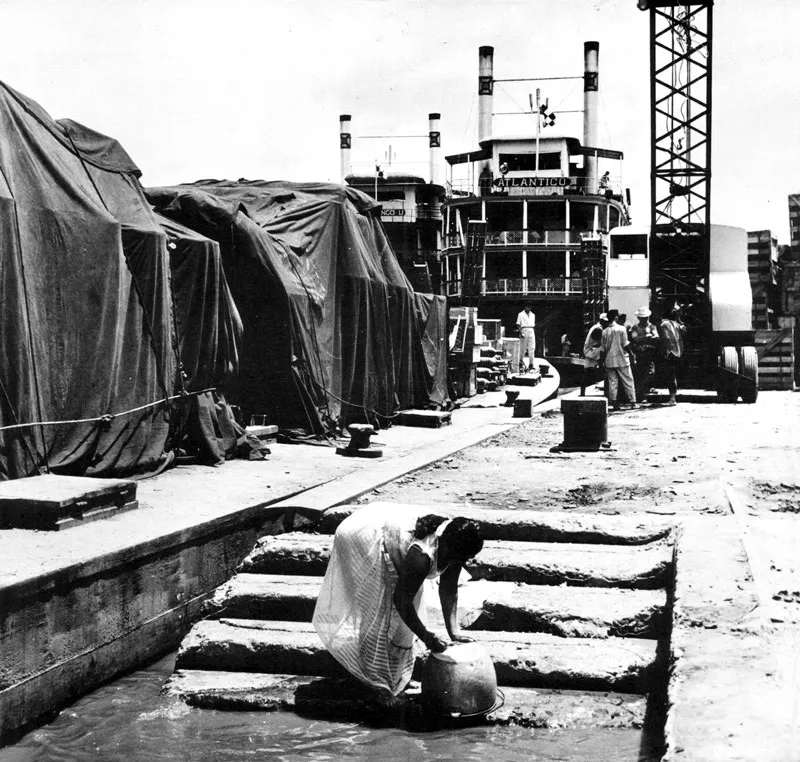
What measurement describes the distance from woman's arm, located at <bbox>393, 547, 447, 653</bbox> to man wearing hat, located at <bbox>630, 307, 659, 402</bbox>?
51.0ft

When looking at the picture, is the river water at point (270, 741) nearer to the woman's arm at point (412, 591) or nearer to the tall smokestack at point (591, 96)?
the woman's arm at point (412, 591)

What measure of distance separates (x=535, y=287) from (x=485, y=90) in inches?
530

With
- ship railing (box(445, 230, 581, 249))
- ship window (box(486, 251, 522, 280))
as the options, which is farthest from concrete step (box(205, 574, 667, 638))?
ship window (box(486, 251, 522, 280))

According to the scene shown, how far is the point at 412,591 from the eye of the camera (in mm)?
4891

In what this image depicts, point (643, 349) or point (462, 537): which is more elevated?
point (643, 349)

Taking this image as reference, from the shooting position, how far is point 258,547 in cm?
727

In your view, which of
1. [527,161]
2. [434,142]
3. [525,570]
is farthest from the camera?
[434,142]

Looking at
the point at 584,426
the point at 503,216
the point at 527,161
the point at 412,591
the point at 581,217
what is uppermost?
the point at 527,161

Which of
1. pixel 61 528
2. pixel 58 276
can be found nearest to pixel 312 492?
pixel 61 528

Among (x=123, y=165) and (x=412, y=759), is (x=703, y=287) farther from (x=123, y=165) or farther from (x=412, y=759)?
(x=412, y=759)

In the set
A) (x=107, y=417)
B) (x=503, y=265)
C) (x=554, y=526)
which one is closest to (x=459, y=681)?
(x=554, y=526)

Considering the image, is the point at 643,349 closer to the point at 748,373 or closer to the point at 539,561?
the point at 748,373

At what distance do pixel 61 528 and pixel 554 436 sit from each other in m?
9.04

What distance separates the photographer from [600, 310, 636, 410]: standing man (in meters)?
17.5
